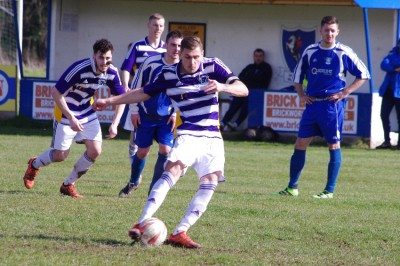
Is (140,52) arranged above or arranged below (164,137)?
above

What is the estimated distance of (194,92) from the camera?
27.5 ft

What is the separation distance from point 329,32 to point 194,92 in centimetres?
374

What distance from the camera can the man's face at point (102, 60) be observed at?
10555mm

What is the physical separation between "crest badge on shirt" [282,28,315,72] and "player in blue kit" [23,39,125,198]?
40.8 feet

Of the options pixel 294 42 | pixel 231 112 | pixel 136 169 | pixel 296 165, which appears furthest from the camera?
pixel 294 42

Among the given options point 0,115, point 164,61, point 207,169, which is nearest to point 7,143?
point 0,115

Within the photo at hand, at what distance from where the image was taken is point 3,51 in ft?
84.7

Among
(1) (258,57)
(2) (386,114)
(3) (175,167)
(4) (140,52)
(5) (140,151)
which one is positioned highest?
(1) (258,57)

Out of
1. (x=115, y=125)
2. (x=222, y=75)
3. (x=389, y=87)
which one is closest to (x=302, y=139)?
(x=115, y=125)

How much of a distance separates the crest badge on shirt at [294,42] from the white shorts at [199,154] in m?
15.2

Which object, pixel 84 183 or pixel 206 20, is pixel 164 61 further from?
pixel 206 20

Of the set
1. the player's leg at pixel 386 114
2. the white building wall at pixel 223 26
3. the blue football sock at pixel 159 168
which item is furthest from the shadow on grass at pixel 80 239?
the white building wall at pixel 223 26

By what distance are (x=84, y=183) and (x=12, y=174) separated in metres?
1.17

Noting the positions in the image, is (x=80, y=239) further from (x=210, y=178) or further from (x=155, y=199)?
(x=210, y=178)
